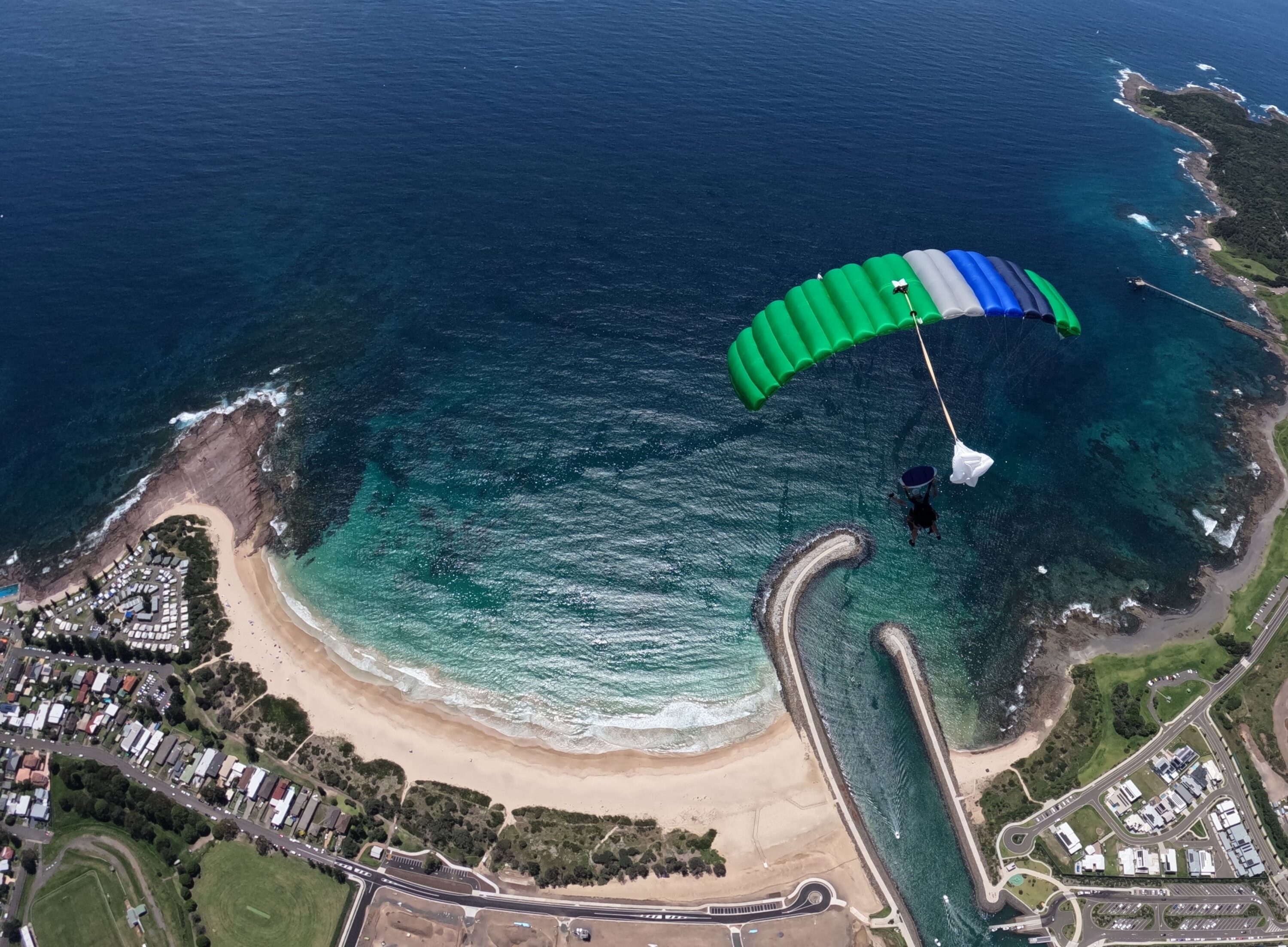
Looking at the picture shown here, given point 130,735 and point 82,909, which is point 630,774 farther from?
point 130,735

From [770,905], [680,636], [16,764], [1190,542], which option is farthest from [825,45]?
[16,764]

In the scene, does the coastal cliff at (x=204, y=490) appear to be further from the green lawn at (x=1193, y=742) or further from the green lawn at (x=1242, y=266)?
the green lawn at (x=1242, y=266)

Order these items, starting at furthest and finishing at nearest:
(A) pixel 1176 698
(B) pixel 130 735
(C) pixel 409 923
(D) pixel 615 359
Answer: (D) pixel 615 359, (A) pixel 1176 698, (B) pixel 130 735, (C) pixel 409 923

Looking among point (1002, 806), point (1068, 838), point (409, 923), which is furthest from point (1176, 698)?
point (409, 923)

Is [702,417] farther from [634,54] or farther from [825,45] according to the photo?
[825,45]

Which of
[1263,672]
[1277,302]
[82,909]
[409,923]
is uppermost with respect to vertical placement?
[1277,302]
